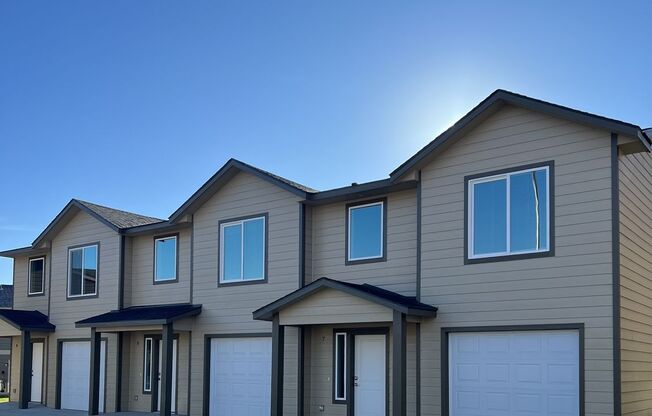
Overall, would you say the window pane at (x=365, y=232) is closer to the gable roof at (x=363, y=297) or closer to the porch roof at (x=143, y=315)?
the gable roof at (x=363, y=297)

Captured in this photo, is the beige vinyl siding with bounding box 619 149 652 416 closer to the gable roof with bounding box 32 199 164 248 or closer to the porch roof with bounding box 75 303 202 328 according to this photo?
the porch roof with bounding box 75 303 202 328

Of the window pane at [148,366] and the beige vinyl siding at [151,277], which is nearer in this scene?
the beige vinyl siding at [151,277]

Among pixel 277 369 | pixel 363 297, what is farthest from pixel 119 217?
pixel 363 297

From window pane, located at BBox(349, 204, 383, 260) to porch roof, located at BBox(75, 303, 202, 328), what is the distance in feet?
15.7

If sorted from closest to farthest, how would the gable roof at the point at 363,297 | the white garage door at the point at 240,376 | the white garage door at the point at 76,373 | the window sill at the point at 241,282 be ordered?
1. the gable roof at the point at 363,297
2. the white garage door at the point at 240,376
3. the window sill at the point at 241,282
4. the white garage door at the point at 76,373

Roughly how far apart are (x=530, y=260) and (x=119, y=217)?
1383 cm

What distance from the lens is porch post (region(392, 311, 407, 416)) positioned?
13.9 metres

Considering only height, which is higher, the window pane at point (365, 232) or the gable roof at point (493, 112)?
the gable roof at point (493, 112)

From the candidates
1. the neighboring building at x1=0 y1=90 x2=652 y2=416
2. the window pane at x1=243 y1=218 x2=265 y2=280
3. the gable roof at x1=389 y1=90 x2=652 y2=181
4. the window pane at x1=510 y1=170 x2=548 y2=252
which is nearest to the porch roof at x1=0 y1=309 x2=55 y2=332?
the neighboring building at x1=0 y1=90 x2=652 y2=416

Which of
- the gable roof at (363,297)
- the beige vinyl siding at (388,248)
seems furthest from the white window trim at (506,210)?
the beige vinyl siding at (388,248)

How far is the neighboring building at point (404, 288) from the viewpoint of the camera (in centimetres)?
1285

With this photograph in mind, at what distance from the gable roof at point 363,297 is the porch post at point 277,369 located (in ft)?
1.02

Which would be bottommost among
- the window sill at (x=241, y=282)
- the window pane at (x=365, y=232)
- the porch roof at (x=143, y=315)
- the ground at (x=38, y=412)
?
the ground at (x=38, y=412)

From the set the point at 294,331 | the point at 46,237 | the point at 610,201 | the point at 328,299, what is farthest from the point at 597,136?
the point at 46,237
